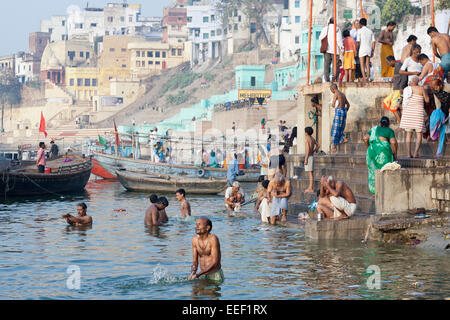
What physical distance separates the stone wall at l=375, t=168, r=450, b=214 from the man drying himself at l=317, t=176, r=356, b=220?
0.45m

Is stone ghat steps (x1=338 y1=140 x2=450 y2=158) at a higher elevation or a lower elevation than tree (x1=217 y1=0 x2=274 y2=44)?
lower

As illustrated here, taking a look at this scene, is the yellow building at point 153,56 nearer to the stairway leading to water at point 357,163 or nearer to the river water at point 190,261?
the stairway leading to water at point 357,163

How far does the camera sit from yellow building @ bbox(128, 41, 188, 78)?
10744 centimetres

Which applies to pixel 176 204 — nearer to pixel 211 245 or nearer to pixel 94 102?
pixel 211 245

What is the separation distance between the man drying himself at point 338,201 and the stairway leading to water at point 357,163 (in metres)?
0.59

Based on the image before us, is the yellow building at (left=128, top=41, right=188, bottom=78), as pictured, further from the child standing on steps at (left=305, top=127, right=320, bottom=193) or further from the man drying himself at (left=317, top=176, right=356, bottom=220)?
the man drying himself at (left=317, top=176, right=356, bottom=220)

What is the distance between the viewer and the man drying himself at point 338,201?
42.8ft

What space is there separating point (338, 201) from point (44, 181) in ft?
49.5

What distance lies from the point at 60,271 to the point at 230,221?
6.37 metres

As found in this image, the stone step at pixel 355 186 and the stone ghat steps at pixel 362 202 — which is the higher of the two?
the stone step at pixel 355 186

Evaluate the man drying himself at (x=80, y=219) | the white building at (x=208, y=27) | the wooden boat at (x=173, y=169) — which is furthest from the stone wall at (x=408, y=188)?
the white building at (x=208, y=27)

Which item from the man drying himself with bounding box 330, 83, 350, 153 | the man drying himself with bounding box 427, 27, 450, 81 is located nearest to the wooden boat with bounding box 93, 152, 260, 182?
the man drying himself with bounding box 330, 83, 350, 153

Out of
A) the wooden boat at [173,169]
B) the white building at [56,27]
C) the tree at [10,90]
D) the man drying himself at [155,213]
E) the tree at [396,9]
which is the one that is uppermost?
the white building at [56,27]
